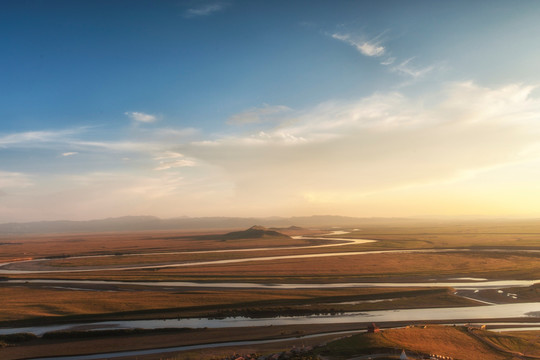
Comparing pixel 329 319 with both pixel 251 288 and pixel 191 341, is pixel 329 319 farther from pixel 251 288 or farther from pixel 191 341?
pixel 251 288

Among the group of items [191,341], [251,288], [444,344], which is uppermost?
[444,344]

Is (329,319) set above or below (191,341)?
below

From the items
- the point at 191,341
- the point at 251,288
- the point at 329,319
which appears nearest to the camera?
the point at 191,341

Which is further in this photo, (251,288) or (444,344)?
(251,288)

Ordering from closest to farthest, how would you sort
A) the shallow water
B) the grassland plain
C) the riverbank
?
the grassland plain → the riverbank → the shallow water

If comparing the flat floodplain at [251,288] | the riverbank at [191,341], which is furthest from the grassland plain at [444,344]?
the flat floodplain at [251,288]

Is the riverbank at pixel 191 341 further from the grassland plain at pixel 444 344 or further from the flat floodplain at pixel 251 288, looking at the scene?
the flat floodplain at pixel 251 288

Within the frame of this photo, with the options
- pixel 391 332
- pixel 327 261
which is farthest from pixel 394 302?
pixel 327 261

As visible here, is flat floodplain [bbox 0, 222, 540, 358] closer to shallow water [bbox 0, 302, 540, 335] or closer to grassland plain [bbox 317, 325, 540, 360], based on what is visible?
shallow water [bbox 0, 302, 540, 335]

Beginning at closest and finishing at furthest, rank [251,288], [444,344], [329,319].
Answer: [444,344] < [329,319] < [251,288]

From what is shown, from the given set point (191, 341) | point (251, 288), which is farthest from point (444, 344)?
point (251, 288)

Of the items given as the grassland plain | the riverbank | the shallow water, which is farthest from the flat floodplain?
the grassland plain
